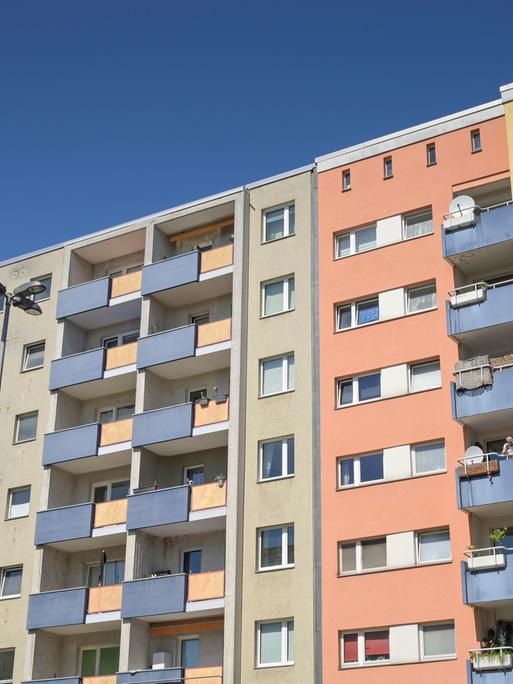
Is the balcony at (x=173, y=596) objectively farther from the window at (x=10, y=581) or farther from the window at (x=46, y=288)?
the window at (x=46, y=288)

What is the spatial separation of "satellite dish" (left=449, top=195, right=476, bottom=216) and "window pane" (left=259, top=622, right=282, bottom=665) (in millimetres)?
14066

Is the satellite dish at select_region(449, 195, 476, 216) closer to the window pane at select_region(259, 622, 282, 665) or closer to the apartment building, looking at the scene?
the apartment building

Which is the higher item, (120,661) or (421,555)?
(421,555)

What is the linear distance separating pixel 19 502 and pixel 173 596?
29.4 ft

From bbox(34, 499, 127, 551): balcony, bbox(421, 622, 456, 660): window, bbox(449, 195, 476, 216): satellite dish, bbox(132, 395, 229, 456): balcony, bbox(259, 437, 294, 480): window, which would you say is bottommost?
bbox(421, 622, 456, 660): window

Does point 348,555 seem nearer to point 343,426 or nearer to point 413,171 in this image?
point 343,426

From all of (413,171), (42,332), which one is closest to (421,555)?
(413,171)

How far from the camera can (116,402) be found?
42.3 metres

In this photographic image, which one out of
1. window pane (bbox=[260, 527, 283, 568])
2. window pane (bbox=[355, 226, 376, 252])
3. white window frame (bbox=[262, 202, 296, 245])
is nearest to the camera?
window pane (bbox=[260, 527, 283, 568])

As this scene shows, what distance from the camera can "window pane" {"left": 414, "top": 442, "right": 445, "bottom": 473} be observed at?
33031mm

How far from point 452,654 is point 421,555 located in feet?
9.96

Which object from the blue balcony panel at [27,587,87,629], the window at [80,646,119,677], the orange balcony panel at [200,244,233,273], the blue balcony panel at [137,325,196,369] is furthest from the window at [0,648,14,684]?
the orange balcony panel at [200,244,233,273]

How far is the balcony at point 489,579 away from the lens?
29.8m

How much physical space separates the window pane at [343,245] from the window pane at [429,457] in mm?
8008
